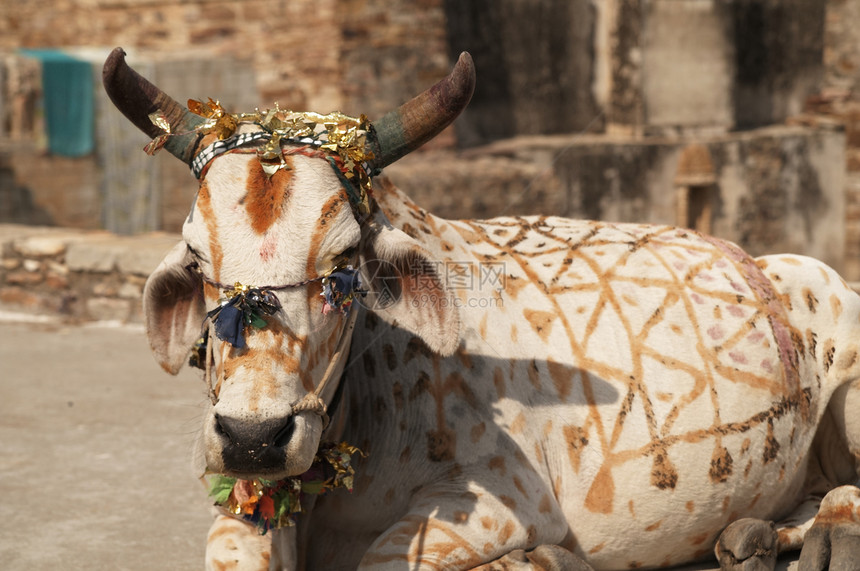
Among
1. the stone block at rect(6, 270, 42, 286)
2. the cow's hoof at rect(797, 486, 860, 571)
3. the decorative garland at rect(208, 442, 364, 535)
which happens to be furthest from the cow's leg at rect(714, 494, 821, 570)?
the stone block at rect(6, 270, 42, 286)

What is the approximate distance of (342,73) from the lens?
13.1 metres

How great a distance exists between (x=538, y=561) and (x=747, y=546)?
805mm

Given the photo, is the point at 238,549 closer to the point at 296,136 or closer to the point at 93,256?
the point at 296,136

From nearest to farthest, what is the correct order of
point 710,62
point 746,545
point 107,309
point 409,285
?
1. point 409,285
2. point 746,545
3. point 107,309
4. point 710,62

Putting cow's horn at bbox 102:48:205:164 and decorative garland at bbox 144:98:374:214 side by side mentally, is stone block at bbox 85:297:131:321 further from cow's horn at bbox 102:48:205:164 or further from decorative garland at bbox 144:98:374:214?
decorative garland at bbox 144:98:374:214

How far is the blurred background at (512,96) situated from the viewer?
43.3 feet

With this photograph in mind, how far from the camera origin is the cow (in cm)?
271

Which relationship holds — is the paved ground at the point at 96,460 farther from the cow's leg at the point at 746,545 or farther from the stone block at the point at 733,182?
the stone block at the point at 733,182

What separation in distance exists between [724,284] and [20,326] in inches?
250

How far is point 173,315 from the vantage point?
3.17 meters

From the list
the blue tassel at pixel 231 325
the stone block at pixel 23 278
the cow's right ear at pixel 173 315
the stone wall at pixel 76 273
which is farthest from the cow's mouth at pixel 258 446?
the stone block at pixel 23 278

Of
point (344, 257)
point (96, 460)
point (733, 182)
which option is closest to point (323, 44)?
point (733, 182)

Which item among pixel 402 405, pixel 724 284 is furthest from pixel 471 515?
pixel 724 284

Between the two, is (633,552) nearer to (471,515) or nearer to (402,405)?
(471,515)
